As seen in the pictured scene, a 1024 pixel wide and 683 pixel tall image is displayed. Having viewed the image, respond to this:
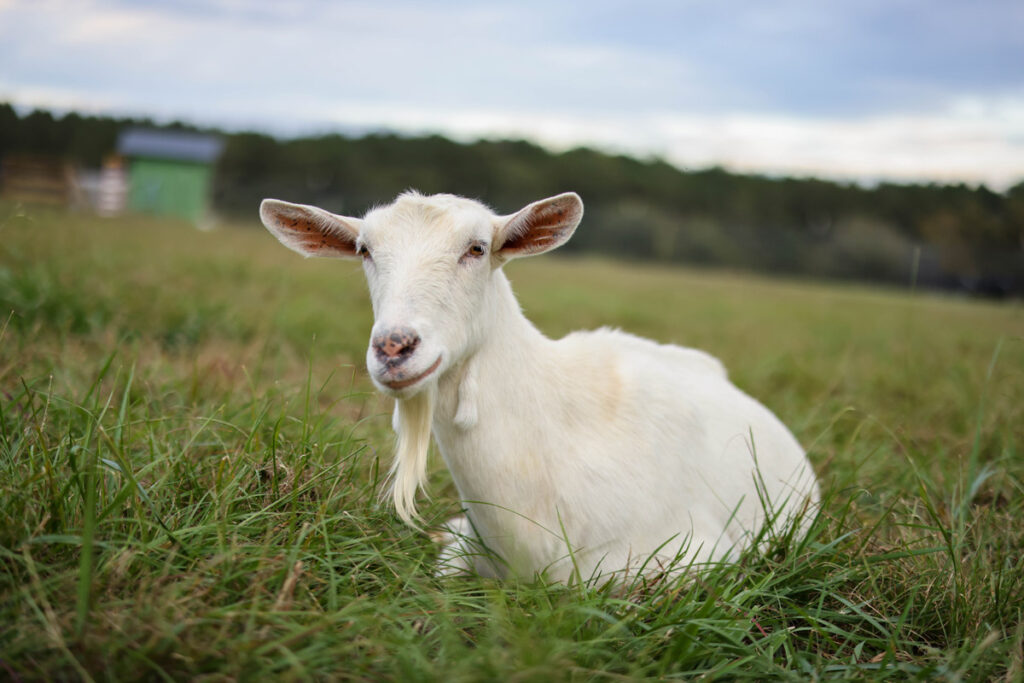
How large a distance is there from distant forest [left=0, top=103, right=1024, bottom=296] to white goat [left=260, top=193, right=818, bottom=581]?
6.23 meters

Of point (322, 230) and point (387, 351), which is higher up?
point (322, 230)

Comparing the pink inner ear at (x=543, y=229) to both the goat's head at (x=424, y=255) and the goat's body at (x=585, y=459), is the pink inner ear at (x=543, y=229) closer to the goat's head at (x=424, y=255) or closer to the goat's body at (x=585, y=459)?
the goat's head at (x=424, y=255)

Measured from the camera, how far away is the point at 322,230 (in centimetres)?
240

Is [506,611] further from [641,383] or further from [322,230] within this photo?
[322,230]

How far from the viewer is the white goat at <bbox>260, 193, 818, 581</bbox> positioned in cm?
211

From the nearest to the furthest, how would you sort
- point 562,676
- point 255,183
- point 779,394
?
point 562,676, point 779,394, point 255,183

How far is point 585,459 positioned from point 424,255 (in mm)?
917

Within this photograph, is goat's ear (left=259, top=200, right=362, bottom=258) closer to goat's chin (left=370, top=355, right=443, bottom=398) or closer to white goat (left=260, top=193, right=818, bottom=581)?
white goat (left=260, top=193, right=818, bottom=581)

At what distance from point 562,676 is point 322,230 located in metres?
1.70

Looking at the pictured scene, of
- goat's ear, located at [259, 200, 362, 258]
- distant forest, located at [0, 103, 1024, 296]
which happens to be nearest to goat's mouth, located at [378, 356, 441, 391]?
goat's ear, located at [259, 200, 362, 258]

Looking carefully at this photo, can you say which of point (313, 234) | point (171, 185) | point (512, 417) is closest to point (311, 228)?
point (313, 234)

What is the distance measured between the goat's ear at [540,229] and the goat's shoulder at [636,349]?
534mm

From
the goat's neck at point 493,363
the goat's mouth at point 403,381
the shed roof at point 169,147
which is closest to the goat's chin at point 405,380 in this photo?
the goat's mouth at point 403,381

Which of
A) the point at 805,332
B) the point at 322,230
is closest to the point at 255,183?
the point at 805,332
